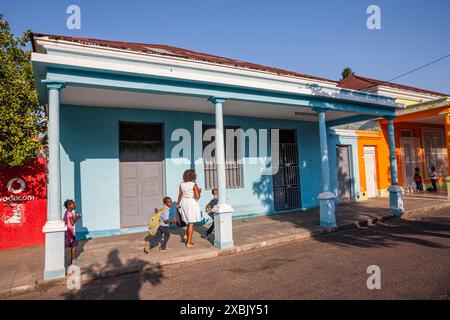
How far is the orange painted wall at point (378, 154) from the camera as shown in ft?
39.6

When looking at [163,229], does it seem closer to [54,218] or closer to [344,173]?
[54,218]

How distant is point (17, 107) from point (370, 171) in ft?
40.9

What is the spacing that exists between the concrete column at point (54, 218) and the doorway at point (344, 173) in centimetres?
980

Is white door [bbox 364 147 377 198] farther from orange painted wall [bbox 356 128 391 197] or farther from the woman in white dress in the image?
the woman in white dress

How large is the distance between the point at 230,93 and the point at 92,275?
4282 mm

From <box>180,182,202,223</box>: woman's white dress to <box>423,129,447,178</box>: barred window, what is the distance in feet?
44.8

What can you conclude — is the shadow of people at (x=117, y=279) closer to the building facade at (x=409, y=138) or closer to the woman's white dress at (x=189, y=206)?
the woman's white dress at (x=189, y=206)

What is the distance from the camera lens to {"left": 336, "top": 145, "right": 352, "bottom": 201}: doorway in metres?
11.5

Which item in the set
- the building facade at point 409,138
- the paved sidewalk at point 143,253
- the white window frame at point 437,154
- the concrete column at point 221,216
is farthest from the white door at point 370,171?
the concrete column at point 221,216

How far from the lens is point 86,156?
7.14m

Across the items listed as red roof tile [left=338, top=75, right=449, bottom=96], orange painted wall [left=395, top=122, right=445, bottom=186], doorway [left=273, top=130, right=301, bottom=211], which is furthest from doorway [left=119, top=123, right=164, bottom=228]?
orange painted wall [left=395, top=122, right=445, bottom=186]

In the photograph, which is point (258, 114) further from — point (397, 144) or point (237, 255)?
point (397, 144)

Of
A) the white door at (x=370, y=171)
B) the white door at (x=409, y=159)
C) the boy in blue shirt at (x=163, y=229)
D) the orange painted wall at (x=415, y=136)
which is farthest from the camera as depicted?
the white door at (x=409, y=159)
